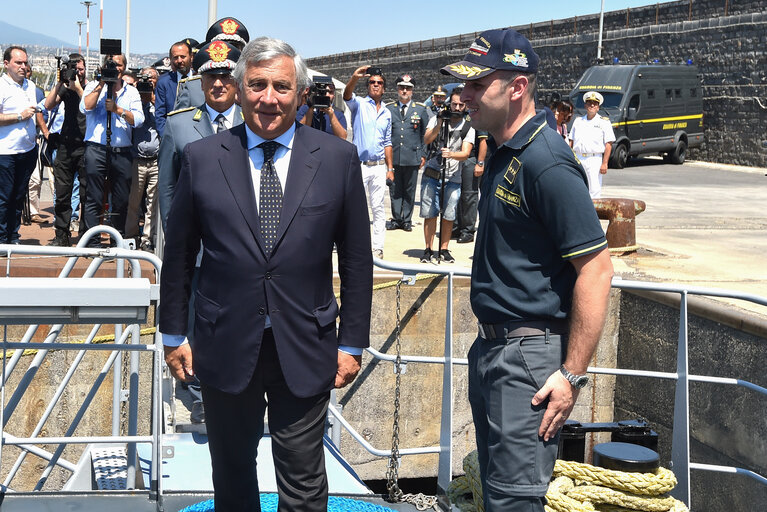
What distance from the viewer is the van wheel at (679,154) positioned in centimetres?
2444

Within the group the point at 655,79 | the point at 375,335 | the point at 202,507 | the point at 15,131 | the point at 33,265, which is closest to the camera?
the point at 202,507

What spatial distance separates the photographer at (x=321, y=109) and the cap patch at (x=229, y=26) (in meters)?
2.35

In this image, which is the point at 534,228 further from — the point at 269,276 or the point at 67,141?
the point at 67,141

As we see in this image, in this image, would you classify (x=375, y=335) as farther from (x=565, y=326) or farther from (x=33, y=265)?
(x=565, y=326)

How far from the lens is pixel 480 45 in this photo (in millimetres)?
3010

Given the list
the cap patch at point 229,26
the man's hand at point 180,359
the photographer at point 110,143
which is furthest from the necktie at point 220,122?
the photographer at point 110,143

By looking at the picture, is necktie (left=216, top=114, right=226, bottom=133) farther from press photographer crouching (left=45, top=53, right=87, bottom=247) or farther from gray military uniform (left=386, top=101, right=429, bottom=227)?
gray military uniform (left=386, top=101, right=429, bottom=227)

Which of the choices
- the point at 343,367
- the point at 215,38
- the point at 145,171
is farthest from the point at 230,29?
the point at 343,367

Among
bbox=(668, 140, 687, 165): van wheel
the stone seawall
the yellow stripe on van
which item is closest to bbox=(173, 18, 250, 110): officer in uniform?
the yellow stripe on van

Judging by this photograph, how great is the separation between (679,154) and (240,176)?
2308 centimetres

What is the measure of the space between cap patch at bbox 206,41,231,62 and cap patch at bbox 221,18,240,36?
1441 millimetres

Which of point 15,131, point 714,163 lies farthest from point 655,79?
point 15,131

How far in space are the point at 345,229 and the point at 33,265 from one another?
523cm

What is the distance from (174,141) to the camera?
195 inches
